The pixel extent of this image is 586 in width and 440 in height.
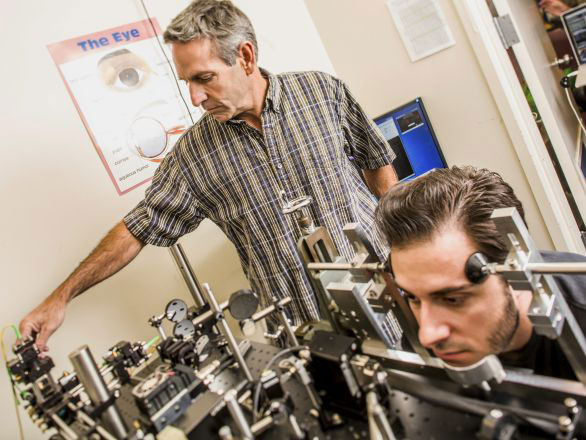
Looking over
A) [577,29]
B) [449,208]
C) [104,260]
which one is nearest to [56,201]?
[104,260]

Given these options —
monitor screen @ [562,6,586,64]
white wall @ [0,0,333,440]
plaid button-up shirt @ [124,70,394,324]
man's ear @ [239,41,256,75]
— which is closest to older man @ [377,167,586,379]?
plaid button-up shirt @ [124,70,394,324]

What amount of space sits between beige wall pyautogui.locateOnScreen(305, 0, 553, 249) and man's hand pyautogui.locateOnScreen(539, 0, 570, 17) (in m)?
1.09

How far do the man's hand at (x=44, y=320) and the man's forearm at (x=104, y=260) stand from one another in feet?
0.13

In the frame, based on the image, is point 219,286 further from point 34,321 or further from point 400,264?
point 400,264

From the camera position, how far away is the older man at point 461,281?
2.70 ft

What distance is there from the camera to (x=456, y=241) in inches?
35.3

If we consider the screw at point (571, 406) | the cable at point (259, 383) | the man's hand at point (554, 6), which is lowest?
the screw at point (571, 406)

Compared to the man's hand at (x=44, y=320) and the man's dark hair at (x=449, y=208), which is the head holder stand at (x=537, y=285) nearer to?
the man's dark hair at (x=449, y=208)

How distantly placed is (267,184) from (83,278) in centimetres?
68

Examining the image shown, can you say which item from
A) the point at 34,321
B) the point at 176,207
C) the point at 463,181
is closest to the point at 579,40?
the point at 463,181

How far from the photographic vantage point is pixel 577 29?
218 cm

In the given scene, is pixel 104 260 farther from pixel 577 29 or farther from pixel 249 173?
pixel 577 29

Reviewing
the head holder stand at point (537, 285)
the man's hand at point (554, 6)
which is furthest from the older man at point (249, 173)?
the man's hand at point (554, 6)

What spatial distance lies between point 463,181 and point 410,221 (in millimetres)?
179
